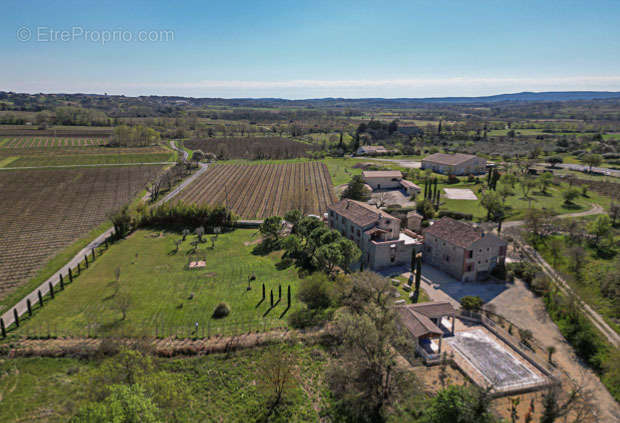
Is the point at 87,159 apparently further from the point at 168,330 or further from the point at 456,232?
the point at 456,232

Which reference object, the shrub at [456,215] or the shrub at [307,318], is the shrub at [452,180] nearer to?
the shrub at [456,215]

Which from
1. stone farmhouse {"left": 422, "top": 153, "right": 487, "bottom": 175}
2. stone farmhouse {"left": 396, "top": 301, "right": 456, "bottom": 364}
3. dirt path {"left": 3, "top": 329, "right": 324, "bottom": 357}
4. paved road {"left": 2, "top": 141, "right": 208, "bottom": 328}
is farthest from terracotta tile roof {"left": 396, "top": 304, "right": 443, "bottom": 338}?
stone farmhouse {"left": 422, "top": 153, "right": 487, "bottom": 175}

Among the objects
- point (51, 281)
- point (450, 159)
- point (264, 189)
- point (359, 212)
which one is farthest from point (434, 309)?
point (450, 159)

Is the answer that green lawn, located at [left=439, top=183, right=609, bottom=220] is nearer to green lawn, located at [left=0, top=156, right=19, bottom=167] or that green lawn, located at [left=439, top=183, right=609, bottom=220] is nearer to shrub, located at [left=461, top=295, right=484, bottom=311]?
shrub, located at [left=461, top=295, right=484, bottom=311]

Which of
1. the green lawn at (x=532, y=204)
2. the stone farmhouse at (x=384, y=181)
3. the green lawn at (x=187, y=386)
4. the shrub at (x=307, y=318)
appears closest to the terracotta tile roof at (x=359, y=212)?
the shrub at (x=307, y=318)

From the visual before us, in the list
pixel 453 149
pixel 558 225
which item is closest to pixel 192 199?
pixel 558 225

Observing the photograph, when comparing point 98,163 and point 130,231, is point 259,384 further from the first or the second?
point 98,163
